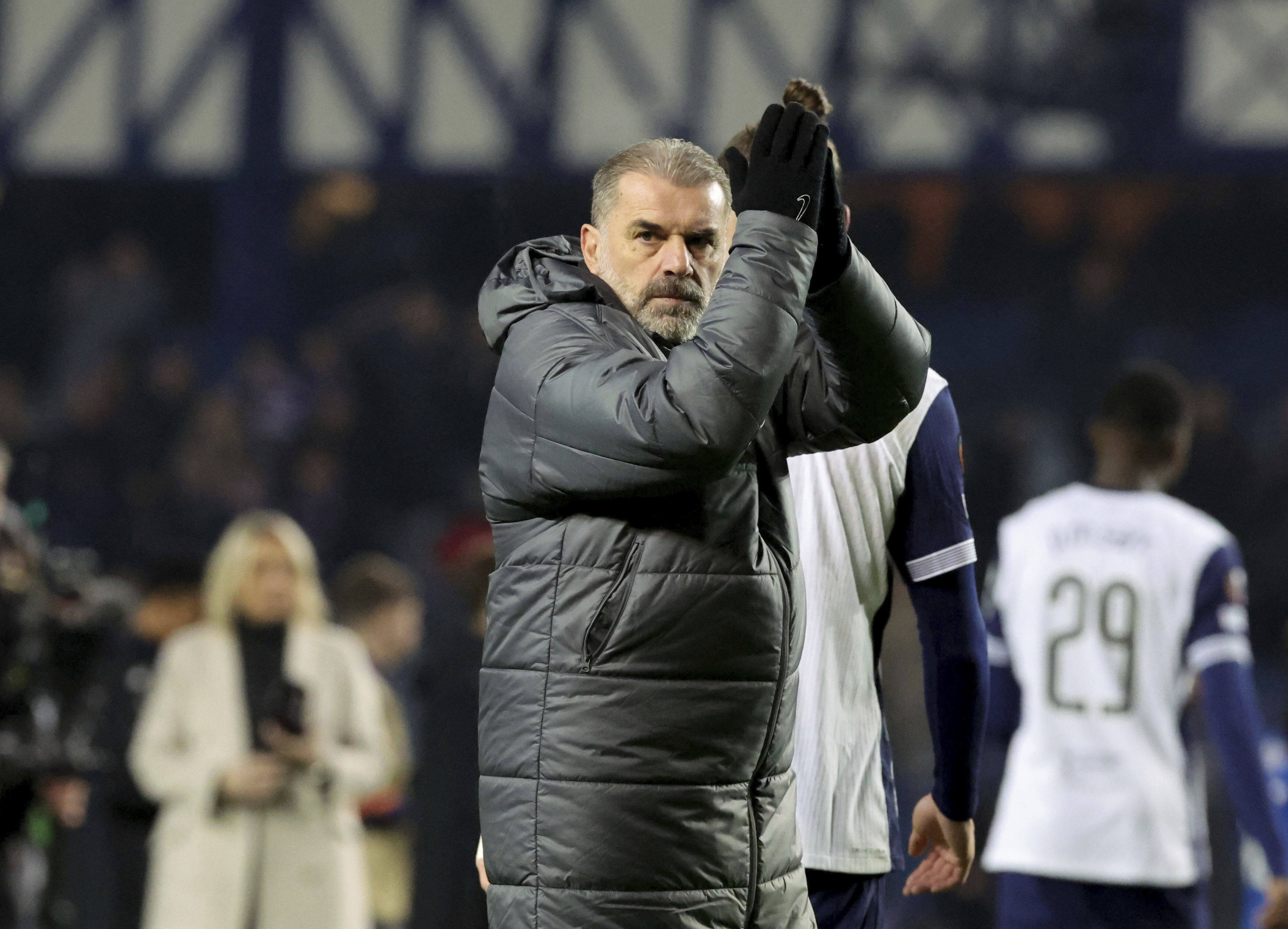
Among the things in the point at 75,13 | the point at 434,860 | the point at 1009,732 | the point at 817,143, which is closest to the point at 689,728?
the point at 817,143

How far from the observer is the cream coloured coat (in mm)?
5477

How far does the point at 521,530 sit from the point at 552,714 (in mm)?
233

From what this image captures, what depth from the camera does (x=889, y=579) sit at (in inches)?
110

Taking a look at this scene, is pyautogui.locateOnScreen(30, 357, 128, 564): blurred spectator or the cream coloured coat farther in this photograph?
pyautogui.locateOnScreen(30, 357, 128, 564): blurred spectator

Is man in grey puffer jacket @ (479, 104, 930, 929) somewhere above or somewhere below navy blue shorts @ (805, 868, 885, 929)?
above

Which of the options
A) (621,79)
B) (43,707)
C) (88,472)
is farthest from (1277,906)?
(88,472)

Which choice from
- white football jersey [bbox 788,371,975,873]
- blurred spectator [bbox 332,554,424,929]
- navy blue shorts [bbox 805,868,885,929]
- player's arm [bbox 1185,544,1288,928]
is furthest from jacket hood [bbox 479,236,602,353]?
blurred spectator [bbox 332,554,424,929]

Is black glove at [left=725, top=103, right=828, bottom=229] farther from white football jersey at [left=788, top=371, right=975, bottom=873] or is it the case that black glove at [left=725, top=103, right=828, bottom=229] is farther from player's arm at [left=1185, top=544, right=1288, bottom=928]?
player's arm at [left=1185, top=544, right=1288, bottom=928]

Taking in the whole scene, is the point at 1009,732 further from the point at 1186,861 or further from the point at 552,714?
the point at 552,714

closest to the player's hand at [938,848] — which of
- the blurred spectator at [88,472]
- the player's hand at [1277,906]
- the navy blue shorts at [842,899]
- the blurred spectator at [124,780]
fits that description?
the navy blue shorts at [842,899]

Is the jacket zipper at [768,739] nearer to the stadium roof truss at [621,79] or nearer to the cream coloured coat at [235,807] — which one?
the cream coloured coat at [235,807]

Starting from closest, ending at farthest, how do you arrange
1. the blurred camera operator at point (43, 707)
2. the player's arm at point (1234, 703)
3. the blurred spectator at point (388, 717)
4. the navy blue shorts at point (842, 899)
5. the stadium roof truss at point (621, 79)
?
1. the navy blue shorts at point (842, 899)
2. the player's arm at point (1234, 703)
3. the blurred camera operator at point (43, 707)
4. the blurred spectator at point (388, 717)
5. the stadium roof truss at point (621, 79)

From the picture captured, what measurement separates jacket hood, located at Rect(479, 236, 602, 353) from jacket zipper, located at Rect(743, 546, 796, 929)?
40 cm

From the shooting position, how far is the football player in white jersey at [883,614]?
269 centimetres
